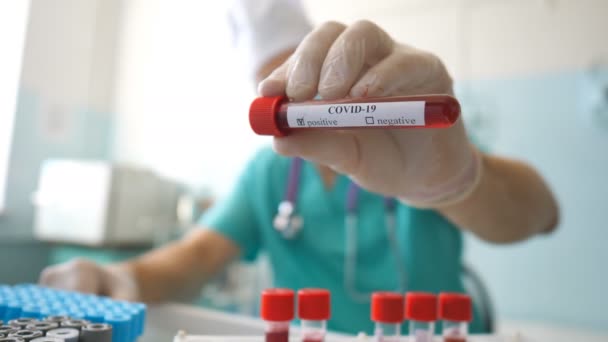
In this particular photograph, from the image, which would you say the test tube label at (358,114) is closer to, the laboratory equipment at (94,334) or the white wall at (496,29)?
the laboratory equipment at (94,334)

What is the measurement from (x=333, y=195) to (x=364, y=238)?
4.2 inches

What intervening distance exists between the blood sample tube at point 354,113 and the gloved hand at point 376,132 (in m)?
0.03

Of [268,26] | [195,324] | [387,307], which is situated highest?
[268,26]

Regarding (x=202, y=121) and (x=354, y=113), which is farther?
(x=202, y=121)

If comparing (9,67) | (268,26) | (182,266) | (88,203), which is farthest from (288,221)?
(9,67)

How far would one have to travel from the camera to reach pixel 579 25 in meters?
1.21

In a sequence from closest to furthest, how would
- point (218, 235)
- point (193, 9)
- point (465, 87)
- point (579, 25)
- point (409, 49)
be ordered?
point (409, 49) < point (218, 235) < point (579, 25) < point (465, 87) < point (193, 9)

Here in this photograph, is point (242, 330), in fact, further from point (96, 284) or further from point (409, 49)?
point (409, 49)

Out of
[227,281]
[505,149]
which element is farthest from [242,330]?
[505,149]

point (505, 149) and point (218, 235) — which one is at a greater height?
point (505, 149)

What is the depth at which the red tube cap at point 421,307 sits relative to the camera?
1.40 feet

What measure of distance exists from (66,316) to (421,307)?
34 centimetres

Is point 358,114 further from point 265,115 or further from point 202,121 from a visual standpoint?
point 202,121

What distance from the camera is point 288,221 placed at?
917mm
